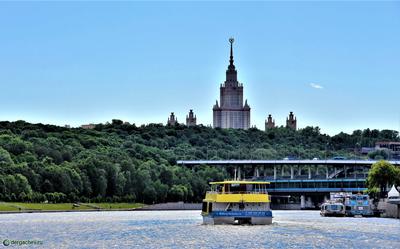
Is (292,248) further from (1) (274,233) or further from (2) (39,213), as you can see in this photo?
(2) (39,213)

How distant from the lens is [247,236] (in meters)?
113

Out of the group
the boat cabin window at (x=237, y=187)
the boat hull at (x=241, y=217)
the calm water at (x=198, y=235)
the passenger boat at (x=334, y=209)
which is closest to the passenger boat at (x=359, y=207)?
the passenger boat at (x=334, y=209)

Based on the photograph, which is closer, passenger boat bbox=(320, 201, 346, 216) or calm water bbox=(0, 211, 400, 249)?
calm water bbox=(0, 211, 400, 249)

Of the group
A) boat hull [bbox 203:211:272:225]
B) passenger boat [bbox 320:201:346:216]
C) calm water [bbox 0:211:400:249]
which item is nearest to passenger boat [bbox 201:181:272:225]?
boat hull [bbox 203:211:272:225]

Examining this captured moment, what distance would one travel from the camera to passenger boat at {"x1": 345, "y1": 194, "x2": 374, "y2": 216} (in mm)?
188875

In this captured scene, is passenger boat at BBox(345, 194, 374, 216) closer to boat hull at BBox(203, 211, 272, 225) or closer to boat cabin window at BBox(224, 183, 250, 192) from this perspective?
boat cabin window at BBox(224, 183, 250, 192)

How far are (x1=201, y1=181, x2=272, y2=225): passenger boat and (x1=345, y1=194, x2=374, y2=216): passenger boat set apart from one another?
55.4 m

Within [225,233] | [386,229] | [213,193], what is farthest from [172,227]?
[386,229]

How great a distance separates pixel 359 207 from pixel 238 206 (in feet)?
194

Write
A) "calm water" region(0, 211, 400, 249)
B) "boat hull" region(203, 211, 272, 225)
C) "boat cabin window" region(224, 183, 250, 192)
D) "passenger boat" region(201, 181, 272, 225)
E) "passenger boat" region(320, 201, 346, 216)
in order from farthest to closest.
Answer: "passenger boat" region(320, 201, 346, 216) < "boat cabin window" region(224, 183, 250, 192) < "passenger boat" region(201, 181, 272, 225) < "boat hull" region(203, 211, 272, 225) < "calm water" region(0, 211, 400, 249)

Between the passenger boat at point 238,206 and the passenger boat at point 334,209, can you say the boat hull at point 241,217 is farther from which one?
the passenger boat at point 334,209

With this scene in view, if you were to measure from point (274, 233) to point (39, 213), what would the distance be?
281ft

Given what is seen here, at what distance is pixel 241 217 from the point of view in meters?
133

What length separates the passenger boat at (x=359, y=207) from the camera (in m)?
189
